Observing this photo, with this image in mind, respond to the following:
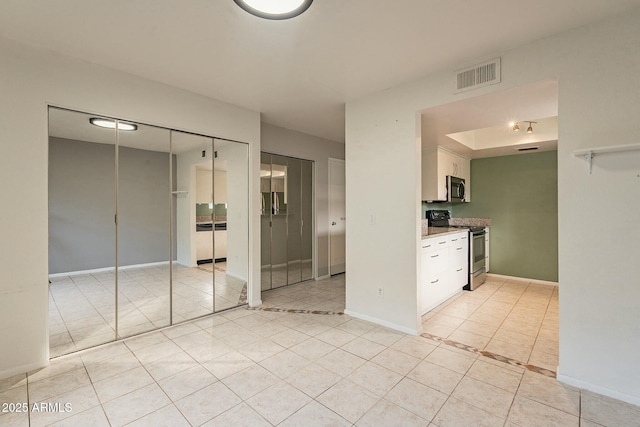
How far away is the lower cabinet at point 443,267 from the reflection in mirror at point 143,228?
2.97 m

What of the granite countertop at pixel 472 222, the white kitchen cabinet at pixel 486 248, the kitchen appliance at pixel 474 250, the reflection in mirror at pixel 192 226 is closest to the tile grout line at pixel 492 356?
the kitchen appliance at pixel 474 250

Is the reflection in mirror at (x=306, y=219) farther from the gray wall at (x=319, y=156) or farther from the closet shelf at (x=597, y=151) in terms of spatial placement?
the closet shelf at (x=597, y=151)

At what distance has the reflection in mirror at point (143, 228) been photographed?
291 centimetres

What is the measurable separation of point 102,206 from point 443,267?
4030mm

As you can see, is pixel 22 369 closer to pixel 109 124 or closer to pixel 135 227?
pixel 135 227

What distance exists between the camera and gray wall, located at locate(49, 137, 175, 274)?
2.60 m

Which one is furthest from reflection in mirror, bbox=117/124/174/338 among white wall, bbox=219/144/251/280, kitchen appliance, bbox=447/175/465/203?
kitchen appliance, bbox=447/175/465/203

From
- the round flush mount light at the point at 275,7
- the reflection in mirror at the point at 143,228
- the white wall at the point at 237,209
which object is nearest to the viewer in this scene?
the round flush mount light at the point at 275,7

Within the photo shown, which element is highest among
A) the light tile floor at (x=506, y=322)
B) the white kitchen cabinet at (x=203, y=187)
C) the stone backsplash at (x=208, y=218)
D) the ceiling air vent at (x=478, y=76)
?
the ceiling air vent at (x=478, y=76)

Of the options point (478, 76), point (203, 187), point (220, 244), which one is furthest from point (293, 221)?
point (478, 76)

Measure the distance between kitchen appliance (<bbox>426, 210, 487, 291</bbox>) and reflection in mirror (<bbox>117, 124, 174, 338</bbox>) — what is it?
4325 mm

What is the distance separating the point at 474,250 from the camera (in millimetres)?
4699

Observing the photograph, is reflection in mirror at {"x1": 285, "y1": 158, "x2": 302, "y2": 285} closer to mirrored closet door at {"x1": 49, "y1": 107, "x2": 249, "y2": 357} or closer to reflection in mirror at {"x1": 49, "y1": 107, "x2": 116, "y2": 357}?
mirrored closet door at {"x1": 49, "y1": 107, "x2": 249, "y2": 357}

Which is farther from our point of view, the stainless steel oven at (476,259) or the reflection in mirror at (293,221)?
the reflection in mirror at (293,221)
